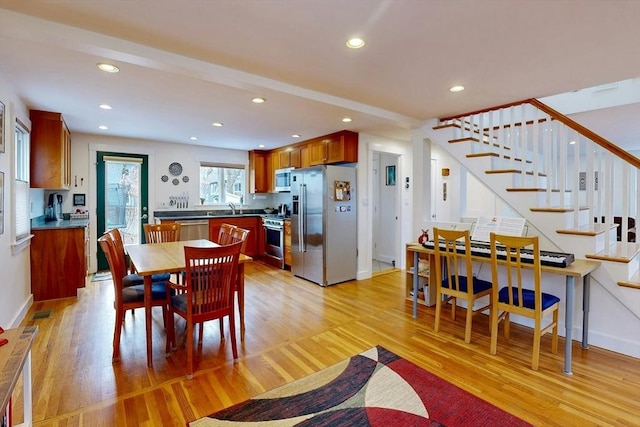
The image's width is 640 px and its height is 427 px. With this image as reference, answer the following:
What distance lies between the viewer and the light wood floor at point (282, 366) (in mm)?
1923

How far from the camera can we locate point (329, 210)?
457 cm

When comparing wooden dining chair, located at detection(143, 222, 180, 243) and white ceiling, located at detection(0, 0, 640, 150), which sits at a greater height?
white ceiling, located at detection(0, 0, 640, 150)

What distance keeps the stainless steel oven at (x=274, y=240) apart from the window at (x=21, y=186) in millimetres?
3387

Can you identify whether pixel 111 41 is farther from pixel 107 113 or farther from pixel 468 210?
pixel 468 210

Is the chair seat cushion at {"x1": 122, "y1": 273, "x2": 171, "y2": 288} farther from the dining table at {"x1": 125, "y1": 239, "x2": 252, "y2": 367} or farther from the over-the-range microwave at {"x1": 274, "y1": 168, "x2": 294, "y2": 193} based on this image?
the over-the-range microwave at {"x1": 274, "y1": 168, "x2": 294, "y2": 193}

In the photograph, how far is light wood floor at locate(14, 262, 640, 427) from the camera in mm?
1923

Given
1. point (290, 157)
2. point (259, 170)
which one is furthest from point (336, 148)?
point (259, 170)

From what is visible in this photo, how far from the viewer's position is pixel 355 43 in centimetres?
213

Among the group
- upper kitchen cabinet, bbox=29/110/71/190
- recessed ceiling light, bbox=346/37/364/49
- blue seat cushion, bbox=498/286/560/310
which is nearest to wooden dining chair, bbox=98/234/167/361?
upper kitchen cabinet, bbox=29/110/71/190

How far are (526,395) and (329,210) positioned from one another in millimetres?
3076

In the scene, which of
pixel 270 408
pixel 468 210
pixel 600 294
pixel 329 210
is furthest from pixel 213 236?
pixel 600 294

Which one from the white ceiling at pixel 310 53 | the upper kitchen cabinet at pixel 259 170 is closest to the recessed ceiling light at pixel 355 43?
the white ceiling at pixel 310 53

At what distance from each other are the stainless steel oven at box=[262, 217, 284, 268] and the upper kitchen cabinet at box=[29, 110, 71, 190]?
3146 millimetres

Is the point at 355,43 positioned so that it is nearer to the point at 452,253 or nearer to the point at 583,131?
the point at 452,253
